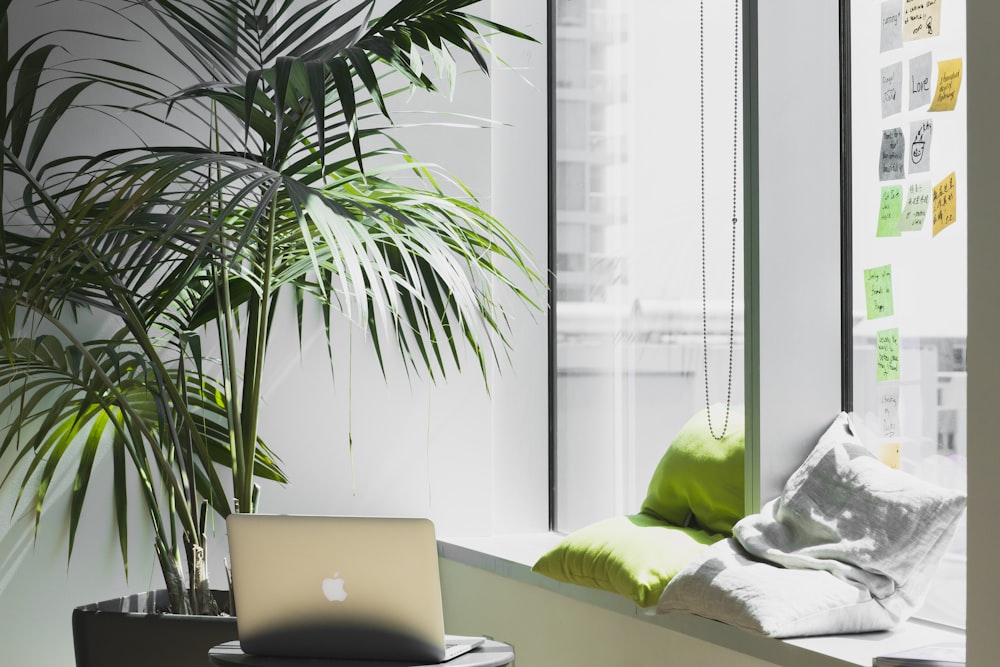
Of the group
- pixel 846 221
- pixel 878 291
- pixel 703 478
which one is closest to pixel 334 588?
pixel 703 478

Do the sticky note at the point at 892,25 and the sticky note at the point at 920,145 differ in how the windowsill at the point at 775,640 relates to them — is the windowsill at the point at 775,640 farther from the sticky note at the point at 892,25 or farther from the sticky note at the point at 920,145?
the sticky note at the point at 892,25

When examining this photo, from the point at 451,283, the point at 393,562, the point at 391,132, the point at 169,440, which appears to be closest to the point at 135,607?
the point at 169,440

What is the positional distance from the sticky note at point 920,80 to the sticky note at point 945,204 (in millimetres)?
179

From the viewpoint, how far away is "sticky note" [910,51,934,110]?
2184 millimetres

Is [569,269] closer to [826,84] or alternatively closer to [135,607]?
[826,84]

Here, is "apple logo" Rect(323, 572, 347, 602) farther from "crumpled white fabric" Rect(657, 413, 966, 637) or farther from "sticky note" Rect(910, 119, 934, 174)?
"sticky note" Rect(910, 119, 934, 174)

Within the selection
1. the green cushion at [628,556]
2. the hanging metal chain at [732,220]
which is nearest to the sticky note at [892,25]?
the hanging metal chain at [732,220]

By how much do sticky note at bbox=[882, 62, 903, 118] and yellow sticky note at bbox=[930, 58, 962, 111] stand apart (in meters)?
0.11

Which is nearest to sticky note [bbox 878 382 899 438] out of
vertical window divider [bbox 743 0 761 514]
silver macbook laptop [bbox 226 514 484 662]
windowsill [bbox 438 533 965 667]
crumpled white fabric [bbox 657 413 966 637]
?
crumpled white fabric [bbox 657 413 966 637]

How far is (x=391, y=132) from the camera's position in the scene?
3410 millimetres

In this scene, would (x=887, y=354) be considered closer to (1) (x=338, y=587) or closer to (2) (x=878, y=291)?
(2) (x=878, y=291)

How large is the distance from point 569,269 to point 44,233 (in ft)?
5.14

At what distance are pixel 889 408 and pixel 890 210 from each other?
16.3 inches

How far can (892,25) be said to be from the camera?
229 centimetres
